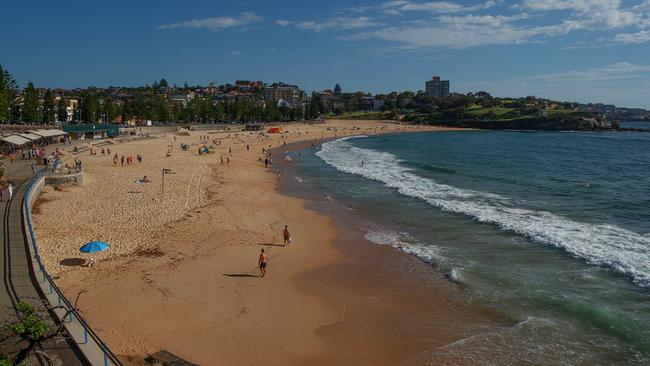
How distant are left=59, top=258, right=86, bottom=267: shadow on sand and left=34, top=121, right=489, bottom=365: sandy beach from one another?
10 cm

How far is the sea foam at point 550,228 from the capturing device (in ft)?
61.2

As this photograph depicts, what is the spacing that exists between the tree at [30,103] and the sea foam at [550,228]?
53049mm

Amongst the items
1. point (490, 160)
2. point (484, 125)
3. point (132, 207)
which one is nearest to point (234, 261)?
point (132, 207)

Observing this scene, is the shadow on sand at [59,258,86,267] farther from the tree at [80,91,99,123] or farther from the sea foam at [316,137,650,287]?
the tree at [80,91,99,123]

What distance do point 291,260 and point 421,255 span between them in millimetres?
4902

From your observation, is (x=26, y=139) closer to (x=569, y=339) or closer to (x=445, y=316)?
(x=445, y=316)

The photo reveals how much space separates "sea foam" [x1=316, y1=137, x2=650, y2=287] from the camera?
1864 centimetres

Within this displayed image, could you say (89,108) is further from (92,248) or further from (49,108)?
(92,248)

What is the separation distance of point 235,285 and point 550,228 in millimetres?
15236

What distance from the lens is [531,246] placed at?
20.4 m

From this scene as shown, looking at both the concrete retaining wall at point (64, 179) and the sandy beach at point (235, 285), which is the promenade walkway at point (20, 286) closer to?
the sandy beach at point (235, 285)

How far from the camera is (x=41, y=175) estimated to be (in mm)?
28875

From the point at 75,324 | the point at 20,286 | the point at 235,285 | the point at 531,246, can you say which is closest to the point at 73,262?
the point at 20,286

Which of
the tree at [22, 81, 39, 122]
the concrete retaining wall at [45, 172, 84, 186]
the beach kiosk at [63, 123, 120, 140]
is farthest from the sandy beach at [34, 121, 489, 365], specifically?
the tree at [22, 81, 39, 122]
